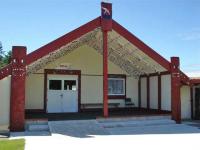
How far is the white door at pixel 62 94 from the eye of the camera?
1942cm

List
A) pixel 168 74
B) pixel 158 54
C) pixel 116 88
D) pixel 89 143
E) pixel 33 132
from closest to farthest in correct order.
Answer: pixel 89 143
pixel 33 132
pixel 158 54
pixel 168 74
pixel 116 88

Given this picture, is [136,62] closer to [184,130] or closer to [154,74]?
[154,74]

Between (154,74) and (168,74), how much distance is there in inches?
69.8

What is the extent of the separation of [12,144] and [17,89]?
3.53m

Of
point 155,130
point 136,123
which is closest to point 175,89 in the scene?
point 136,123

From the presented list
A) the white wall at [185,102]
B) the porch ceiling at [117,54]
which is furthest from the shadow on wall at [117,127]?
Answer: the porch ceiling at [117,54]

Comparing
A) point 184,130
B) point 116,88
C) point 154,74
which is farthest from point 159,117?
point 116,88

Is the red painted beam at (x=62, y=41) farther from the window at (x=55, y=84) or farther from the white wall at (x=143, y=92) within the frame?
the white wall at (x=143, y=92)

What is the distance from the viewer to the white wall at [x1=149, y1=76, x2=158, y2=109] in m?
→ 19.5

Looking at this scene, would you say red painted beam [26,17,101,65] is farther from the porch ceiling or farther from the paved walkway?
the paved walkway

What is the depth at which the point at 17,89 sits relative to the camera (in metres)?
13.6

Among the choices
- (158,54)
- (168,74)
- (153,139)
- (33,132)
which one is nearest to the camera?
(153,139)

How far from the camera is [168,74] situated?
17.9 m

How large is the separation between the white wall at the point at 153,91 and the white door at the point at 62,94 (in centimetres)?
467
